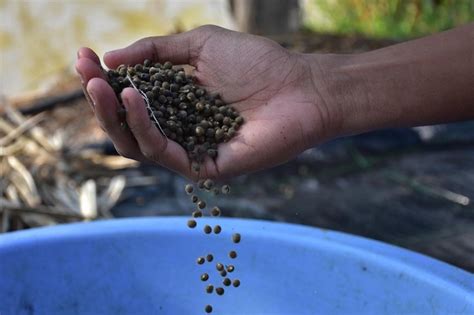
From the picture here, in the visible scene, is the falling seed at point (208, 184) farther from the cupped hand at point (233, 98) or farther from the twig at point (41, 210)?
the twig at point (41, 210)

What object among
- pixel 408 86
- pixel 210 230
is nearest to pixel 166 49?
pixel 210 230

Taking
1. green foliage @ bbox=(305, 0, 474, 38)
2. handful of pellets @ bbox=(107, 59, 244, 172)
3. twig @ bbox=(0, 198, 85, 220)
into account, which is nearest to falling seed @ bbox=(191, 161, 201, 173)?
handful of pellets @ bbox=(107, 59, 244, 172)

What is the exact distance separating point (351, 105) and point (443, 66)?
19 cm

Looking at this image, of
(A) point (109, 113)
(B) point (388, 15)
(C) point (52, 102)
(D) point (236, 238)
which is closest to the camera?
(A) point (109, 113)

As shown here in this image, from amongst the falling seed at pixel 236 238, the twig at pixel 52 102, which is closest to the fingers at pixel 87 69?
the falling seed at pixel 236 238

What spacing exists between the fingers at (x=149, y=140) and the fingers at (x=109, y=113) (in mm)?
22

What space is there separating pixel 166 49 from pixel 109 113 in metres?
0.33

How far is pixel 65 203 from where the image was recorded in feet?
7.90

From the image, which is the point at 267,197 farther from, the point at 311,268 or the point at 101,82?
the point at 101,82

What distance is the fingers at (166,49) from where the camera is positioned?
1521 mm

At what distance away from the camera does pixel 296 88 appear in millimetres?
1548

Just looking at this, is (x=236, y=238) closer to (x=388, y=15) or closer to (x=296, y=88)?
(x=296, y=88)

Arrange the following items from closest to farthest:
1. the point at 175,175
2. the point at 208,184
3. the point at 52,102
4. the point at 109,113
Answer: the point at 109,113, the point at 208,184, the point at 175,175, the point at 52,102

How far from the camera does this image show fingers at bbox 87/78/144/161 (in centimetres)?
125
